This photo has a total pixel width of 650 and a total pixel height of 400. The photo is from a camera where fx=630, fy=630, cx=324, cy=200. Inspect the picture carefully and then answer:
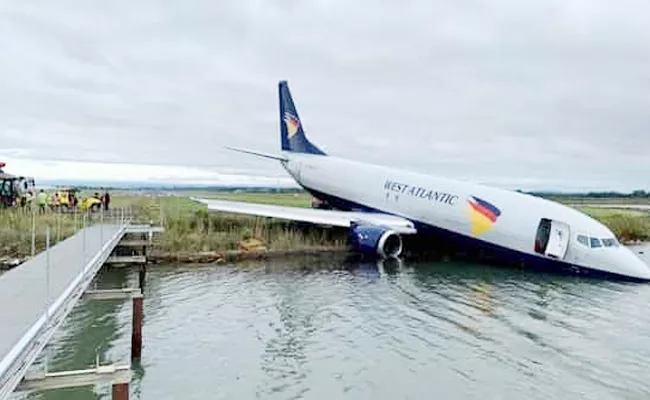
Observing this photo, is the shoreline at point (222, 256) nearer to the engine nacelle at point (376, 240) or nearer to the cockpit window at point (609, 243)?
the engine nacelle at point (376, 240)

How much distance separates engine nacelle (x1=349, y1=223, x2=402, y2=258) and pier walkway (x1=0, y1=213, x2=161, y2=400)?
40.1 ft

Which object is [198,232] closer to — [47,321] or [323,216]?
[323,216]

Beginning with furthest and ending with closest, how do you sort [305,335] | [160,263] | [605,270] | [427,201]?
[427,201], [160,263], [605,270], [305,335]

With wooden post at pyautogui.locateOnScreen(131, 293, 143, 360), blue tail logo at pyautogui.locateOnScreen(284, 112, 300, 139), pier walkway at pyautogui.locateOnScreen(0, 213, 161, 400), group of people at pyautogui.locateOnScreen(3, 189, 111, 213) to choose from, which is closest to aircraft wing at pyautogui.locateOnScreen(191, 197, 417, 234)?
group of people at pyautogui.locateOnScreen(3, 189, 111, 213)

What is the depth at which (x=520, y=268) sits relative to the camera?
983 inches

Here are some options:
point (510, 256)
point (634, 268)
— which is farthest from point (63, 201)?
point (634, 268)

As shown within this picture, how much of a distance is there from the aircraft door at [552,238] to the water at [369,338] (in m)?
1.41

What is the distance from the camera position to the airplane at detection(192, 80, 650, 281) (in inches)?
888

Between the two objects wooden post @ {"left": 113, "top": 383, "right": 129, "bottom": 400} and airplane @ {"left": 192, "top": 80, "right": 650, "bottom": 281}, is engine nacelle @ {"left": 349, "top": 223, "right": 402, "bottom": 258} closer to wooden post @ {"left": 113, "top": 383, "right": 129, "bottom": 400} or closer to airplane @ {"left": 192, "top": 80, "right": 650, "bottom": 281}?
airplane @ {"left": 192, "top": 80, "right": 650, "bottom": 281}

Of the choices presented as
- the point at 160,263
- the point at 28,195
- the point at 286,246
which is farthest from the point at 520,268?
the point at 28,195

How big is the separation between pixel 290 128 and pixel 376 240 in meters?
15.1

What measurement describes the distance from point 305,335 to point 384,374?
10.1ft

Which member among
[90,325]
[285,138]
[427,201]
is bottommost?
[90,325]

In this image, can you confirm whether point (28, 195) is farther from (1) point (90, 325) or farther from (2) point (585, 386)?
(2) point (585, 386)
